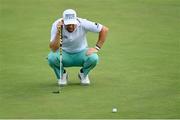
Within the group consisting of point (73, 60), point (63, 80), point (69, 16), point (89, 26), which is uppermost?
point (69, 16)

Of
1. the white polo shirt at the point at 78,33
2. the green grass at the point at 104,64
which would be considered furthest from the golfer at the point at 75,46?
the green grass at the point at 104,64

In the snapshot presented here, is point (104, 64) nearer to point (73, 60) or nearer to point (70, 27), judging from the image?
point (73, 60)

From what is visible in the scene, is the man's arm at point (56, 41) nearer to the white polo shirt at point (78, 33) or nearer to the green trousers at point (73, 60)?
the white polo shirt at point (78, 33)

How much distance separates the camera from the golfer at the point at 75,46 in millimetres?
12005

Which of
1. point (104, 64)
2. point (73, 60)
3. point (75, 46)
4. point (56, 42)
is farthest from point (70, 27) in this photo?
point (104, 64)

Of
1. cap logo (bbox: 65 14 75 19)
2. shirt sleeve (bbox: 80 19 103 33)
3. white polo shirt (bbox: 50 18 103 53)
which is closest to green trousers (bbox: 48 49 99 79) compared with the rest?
white polo shirt (bbox: 50 18 103 53)

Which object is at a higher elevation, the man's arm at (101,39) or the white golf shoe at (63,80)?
the man's arm at (101,39)

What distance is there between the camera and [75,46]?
12375mm

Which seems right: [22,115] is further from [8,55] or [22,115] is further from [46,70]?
[8,55]

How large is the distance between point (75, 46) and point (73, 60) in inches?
9.5

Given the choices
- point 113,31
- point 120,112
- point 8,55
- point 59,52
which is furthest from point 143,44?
point 120,112

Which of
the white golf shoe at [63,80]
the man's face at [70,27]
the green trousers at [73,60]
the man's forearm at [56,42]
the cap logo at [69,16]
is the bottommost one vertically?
the white golf shoe at [63,80]

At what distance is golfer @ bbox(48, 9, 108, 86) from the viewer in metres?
12.0

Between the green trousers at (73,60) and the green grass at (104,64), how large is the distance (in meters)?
0.30
